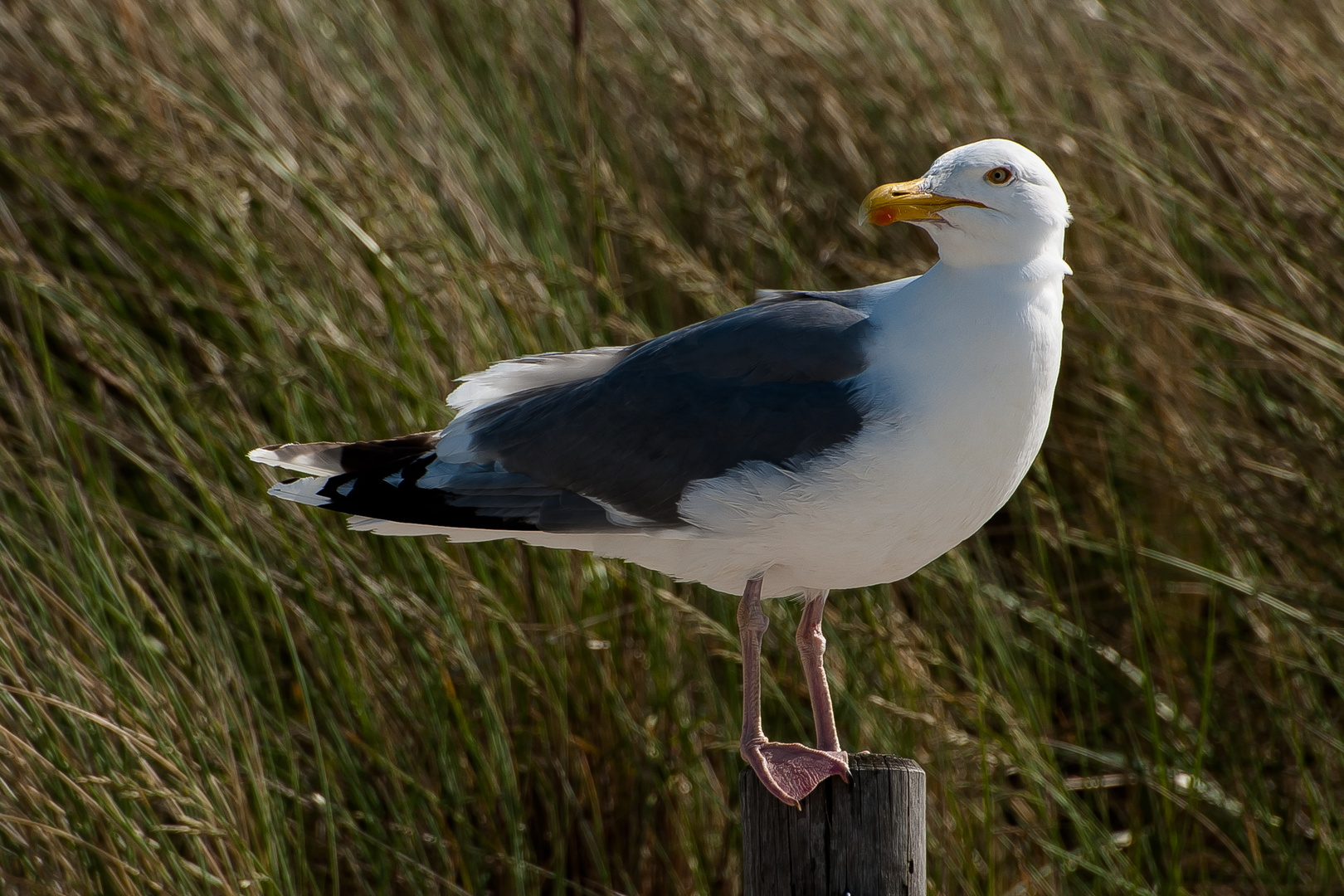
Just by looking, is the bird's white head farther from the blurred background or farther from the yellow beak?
the blurred background

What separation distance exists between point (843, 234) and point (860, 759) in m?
2.61

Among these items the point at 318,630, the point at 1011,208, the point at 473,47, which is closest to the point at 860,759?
the point at 1011,208

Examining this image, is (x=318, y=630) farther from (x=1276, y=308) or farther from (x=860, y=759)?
(x=1276, y=308)

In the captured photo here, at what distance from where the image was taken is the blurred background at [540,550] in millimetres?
3043

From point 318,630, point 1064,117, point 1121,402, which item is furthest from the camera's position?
point 1064,117

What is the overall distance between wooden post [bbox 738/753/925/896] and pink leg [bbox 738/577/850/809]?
0.03 meters

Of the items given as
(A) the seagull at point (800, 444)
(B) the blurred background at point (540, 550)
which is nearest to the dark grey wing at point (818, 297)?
(A) the seagull at point (800, 444)

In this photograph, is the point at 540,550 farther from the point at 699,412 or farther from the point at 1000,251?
the point at 1000,251

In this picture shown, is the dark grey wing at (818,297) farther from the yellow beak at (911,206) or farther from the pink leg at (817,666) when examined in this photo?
the pink leg at (817,666)

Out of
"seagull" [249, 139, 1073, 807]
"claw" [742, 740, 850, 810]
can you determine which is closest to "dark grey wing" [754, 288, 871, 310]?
"seagull" [249, 139, 1073, 807]

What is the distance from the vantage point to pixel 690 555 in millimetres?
2631

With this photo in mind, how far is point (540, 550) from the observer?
3.47 metres

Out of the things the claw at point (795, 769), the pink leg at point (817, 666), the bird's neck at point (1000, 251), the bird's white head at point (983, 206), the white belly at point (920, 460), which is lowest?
the pink leg at point (817, 666)

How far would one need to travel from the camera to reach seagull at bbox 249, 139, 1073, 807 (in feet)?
7.83
